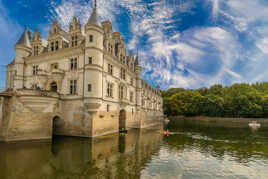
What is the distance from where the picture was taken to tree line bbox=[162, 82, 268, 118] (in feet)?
266

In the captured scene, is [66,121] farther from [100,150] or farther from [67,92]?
[100,150]

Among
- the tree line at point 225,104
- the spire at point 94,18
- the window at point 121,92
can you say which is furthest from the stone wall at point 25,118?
the tree line at point 225,104

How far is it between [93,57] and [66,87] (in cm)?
822

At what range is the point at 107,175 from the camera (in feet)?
38.7

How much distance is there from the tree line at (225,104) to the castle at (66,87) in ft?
231

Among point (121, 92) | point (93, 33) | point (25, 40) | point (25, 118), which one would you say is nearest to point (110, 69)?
point (121, 92)

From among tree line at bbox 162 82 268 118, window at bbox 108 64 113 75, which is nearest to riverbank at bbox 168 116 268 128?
tree line at bbox 162 82 268 118

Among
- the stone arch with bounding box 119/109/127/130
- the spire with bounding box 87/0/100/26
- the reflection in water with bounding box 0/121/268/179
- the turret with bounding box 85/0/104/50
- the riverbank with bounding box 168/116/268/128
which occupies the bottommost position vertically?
the riverbank with bounding box 168/116/268/128

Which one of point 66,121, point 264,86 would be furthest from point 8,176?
point 264,86

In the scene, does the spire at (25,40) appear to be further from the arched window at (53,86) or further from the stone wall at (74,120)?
the stone wall at (74,120)

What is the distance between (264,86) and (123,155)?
129 metres

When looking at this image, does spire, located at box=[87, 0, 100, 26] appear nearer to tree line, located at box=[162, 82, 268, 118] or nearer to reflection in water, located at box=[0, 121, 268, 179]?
→ reflection in water, located at box=[0, 121, 268, 179]

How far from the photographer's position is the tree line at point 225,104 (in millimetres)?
81000

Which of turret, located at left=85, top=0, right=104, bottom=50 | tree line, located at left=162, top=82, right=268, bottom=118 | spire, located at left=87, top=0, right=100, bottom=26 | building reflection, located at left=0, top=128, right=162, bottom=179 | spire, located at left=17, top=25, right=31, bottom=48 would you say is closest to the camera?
building reflection, located at left=0, top=128, right=162, bottom=179
